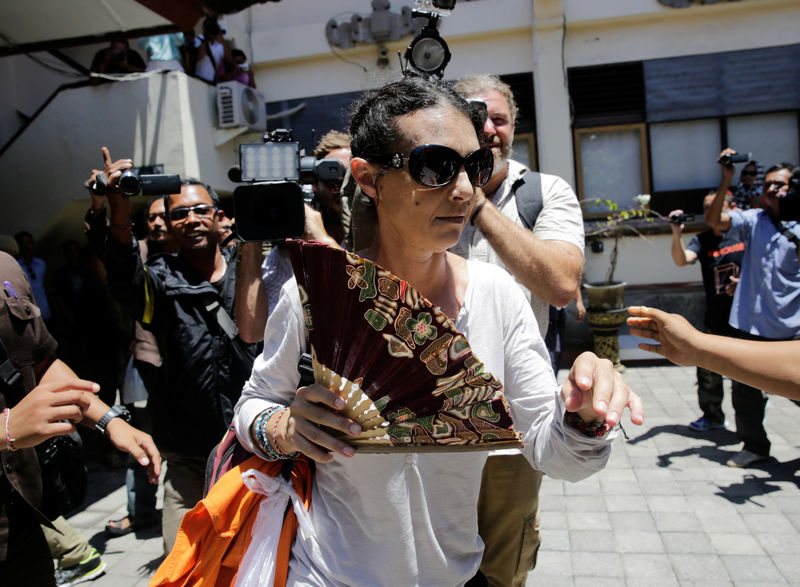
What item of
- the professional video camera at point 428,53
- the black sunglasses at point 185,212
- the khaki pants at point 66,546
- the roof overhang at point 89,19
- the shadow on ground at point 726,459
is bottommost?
the shadow on ground at point 726,459

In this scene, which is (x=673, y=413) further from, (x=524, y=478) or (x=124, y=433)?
(x=124, y=433)

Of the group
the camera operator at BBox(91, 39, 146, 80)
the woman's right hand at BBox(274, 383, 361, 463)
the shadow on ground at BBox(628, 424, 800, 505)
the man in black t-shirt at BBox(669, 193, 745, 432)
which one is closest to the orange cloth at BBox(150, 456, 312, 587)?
the woman's right hand at BBox(274, 383, 361, 463)

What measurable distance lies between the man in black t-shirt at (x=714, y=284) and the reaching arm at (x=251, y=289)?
405 cm

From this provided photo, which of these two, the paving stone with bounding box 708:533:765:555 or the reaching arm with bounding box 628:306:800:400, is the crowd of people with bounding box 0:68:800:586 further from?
the paving stone with bounding box 708:533:765:555

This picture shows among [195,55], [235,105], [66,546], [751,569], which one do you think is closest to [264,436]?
[66,546]

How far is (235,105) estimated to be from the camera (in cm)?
918

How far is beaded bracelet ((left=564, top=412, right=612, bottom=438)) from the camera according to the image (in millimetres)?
1322

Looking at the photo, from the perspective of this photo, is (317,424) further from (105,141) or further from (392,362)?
(105,141)

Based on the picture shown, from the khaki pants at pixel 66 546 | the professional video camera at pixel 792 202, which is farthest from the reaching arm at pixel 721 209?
the khaki pants at pixel 66 546

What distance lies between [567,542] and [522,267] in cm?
245

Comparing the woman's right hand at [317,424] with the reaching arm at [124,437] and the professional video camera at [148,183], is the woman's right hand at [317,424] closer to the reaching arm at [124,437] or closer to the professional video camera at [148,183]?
the reaching arm at [124,437]

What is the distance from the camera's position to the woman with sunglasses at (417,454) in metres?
1.48

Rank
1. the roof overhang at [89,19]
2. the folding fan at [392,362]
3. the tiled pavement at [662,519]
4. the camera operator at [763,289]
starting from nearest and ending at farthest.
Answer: the folding fan at [392,362], the tiled pavement at [662,519], the camera operator at [763,289], the roof overhang at [89,19]

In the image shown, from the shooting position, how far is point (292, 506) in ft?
5.08
